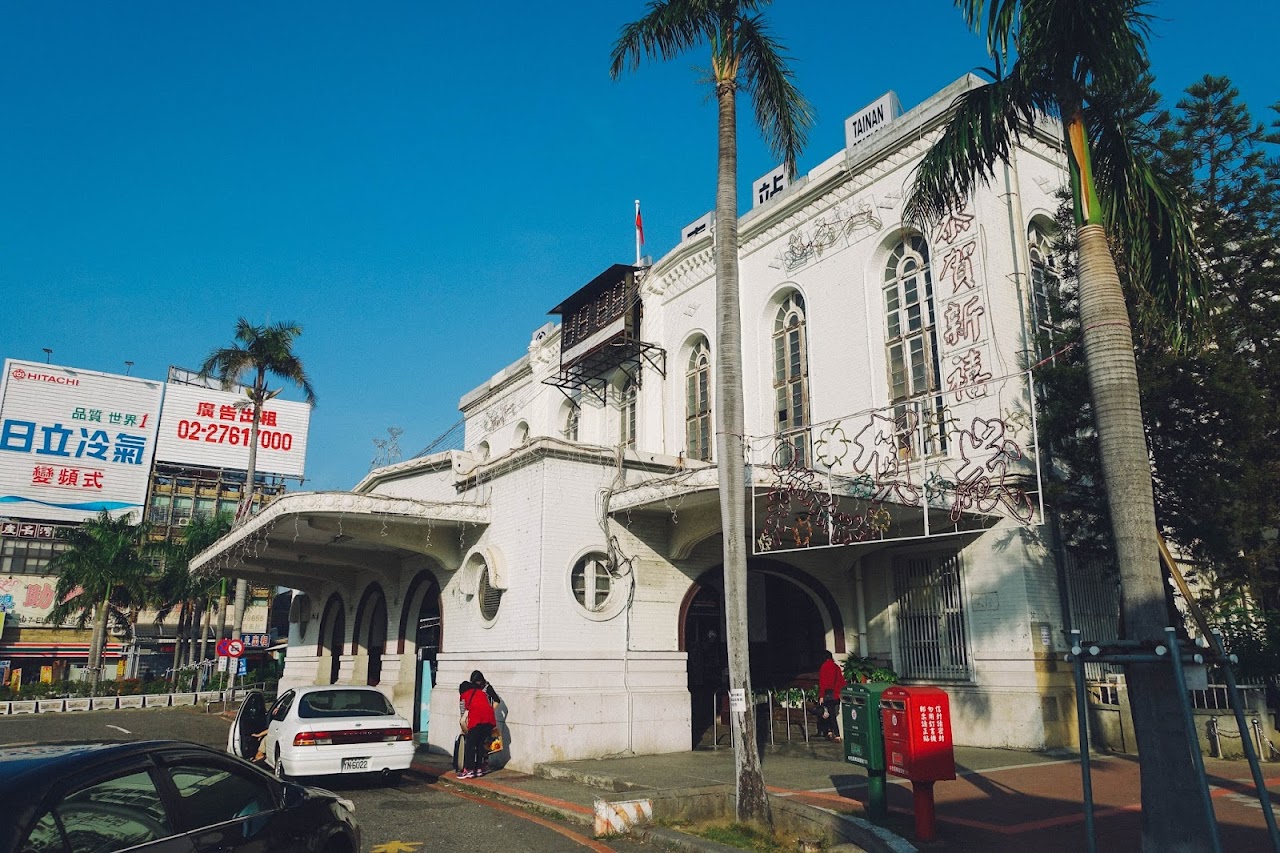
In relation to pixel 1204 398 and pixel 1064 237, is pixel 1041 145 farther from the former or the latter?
pixel 1204 398

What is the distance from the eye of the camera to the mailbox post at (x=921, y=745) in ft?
27.0

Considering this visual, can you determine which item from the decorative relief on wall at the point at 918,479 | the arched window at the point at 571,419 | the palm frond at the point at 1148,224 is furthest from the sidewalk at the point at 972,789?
the arched window at the point at 571,419

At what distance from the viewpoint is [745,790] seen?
9.11 meters

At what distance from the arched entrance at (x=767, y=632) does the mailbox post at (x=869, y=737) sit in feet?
26.0

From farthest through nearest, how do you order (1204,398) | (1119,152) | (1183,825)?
(1204,398), (1119,152), (1183,825)

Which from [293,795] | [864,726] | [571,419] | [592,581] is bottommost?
[293,795]

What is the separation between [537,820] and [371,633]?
15971 mm

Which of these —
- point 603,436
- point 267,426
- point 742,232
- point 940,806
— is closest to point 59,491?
point 267,426

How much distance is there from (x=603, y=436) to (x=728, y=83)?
15.5m

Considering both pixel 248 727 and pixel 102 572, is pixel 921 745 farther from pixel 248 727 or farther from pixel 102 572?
pixel 102 572

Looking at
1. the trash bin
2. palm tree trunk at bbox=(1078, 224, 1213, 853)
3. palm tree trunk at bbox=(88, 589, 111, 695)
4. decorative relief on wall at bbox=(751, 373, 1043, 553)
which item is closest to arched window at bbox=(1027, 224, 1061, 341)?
decorative relief on wall at bbox=(751, 373, 1043, 553)

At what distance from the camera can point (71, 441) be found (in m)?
57.0

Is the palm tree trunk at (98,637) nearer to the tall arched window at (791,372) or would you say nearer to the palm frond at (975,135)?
the tall arched window at (791,372)

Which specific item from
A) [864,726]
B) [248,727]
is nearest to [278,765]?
[248,727]
